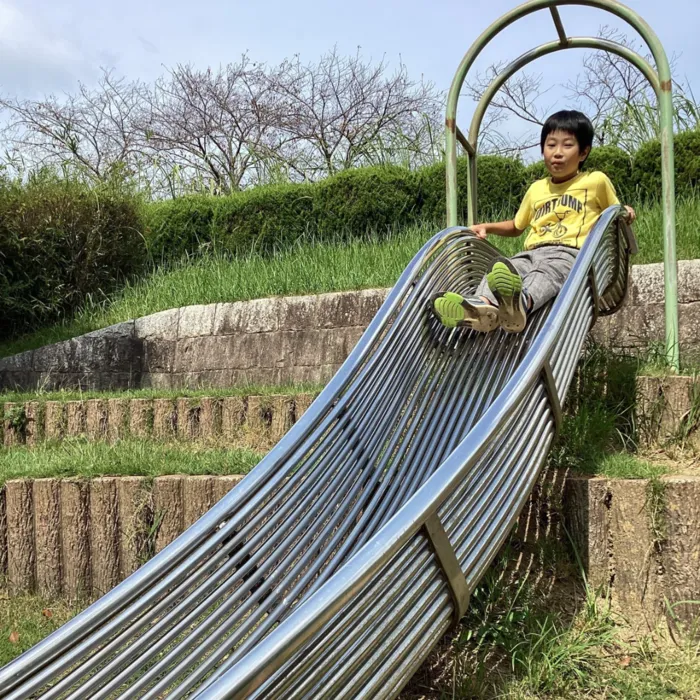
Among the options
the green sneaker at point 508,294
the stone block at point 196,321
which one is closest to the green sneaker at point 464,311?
the green sneaker at point 508,294

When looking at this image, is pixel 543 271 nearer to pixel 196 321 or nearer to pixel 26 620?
pixel 26 620

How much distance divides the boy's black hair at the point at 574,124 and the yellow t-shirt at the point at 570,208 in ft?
0.54

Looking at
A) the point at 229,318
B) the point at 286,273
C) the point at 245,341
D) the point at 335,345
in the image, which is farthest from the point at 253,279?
the point at 335,345

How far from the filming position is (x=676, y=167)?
6.12m

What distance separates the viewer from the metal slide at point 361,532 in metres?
1.58

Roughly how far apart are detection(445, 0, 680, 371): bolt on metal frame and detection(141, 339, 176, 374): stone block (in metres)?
2.88

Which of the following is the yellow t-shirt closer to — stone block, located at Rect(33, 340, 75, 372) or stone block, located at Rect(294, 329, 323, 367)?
stone block, located at Rect(294, 329, 323, 367)

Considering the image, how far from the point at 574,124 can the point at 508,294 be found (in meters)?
1.18

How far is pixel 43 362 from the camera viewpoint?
6.35 meters

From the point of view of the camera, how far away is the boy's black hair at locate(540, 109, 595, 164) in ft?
11.2

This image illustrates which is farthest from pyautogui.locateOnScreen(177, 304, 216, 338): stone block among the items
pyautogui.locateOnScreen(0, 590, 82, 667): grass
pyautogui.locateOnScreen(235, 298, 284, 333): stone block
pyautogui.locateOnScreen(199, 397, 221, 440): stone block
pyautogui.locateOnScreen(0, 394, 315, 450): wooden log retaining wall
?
pyautogui.locateOnScreen(0, 590, 82, 667): grass

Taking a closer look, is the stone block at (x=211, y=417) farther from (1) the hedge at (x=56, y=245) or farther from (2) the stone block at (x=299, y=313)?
(1) the hedge at (x=56, y=245)

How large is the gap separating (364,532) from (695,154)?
5.08 metres

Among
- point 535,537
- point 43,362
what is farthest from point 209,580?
point 43,362
